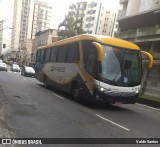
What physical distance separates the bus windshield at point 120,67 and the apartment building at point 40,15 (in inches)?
5924

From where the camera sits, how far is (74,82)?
57.6ft

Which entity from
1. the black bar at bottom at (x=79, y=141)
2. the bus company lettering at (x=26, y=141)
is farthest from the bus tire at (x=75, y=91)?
the bus company lettering at (x=26, y=141)

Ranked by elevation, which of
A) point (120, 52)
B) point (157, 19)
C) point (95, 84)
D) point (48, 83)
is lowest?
point (48, 83)

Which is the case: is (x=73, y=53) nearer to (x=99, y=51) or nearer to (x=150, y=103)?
(x=99, y=51)

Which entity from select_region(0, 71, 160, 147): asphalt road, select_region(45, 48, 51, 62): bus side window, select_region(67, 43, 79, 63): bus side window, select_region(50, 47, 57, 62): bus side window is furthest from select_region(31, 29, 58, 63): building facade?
select_region(0, 71, 160, 147): asphalt road

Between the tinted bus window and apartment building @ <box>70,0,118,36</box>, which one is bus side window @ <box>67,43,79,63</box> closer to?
the tinted bus window

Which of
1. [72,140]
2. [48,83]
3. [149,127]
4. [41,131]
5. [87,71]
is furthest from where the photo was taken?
[48,83]

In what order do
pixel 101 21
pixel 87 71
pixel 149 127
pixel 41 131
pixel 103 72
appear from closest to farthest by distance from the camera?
pixel 41 131
pixel 149 127
pixel 103 72
pixel 87 71
pixel 101 21

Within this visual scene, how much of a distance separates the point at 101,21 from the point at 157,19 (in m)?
81.9

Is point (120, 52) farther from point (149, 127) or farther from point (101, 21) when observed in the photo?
point (101, 21)

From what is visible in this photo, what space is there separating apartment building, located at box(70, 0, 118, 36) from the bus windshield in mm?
100071

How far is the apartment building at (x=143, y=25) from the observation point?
3538 cm

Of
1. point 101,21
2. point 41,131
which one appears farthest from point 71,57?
point 101,21

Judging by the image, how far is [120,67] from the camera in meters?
14.8
